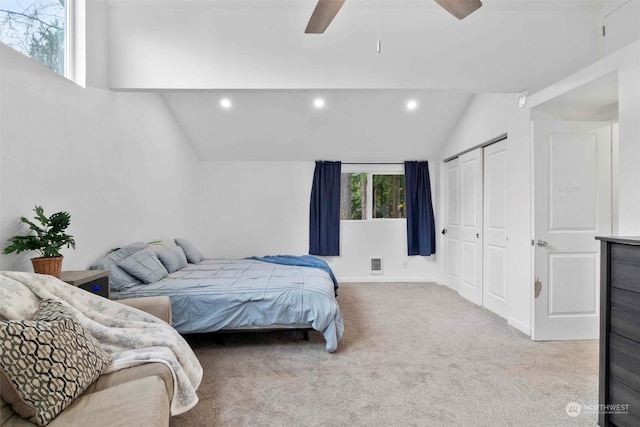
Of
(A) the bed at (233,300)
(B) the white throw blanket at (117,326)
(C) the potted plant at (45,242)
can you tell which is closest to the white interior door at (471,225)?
(A) the bed at (233,300)

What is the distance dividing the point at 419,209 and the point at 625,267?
3.73 metres

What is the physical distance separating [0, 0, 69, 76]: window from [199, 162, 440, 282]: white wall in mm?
2920

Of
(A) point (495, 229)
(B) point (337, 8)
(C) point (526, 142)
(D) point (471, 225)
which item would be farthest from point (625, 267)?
(D) point (471, 225)

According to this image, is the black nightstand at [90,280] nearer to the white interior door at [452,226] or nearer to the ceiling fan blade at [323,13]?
the ceiling fan blade at [323,13]

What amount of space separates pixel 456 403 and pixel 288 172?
4123 mm

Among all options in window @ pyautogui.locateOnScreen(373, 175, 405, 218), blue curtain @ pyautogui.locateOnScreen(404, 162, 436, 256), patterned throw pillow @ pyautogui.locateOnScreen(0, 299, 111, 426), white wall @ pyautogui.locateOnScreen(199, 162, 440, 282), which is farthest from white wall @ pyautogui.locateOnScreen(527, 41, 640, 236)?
window @ pyautogui.locateOnScreen(373, 175, 405, 218)

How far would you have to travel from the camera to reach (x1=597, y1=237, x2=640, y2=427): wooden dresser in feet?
5.06

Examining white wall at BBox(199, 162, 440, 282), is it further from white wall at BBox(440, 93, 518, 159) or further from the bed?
the bed

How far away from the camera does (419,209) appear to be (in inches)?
209

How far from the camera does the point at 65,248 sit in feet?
8.00

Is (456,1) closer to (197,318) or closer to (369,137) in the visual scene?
(197,318)

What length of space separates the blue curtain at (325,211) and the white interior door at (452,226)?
1.70m

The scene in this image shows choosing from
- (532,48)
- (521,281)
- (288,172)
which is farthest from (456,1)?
(288,172)

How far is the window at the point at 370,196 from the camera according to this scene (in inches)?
215
